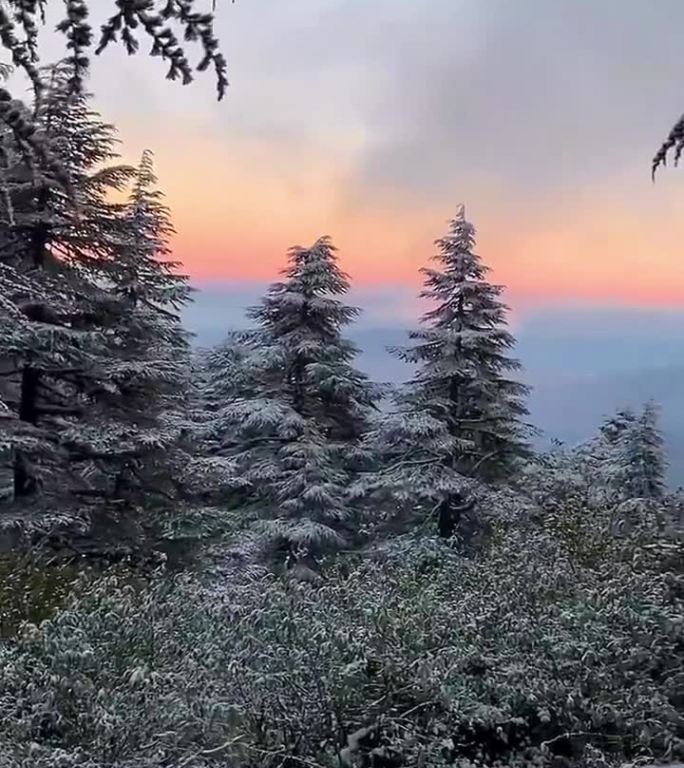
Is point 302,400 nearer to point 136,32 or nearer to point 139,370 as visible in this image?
point 139,370

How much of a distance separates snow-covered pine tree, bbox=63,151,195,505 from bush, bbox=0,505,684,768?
18.3 feet

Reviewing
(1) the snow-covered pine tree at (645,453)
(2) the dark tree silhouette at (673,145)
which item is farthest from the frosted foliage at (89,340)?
(1) the snow-covered pine tree at (645,453)

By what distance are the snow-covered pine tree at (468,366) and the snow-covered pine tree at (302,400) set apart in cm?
141

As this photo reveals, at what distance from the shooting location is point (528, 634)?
511 cm

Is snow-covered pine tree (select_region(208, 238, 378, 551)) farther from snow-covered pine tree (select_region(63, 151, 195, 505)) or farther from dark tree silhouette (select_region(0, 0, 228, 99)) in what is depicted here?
dark tree silhouette (select_region(0, 0, 228, 99))

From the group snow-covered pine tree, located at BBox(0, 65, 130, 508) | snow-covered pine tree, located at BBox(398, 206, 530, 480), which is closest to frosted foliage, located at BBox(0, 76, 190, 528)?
snow-covered pine tree, located at BBox(0, 65, 130, 508)

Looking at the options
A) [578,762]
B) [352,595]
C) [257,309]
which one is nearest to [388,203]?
[257,309]

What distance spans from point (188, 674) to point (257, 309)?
460 inches

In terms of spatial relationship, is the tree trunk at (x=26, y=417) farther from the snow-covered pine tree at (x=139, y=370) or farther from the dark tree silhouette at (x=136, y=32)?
the dark tree silhouette at (x=136, y=32)

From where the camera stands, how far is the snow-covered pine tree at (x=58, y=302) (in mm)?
10438

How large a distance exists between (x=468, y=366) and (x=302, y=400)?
3.17 metres

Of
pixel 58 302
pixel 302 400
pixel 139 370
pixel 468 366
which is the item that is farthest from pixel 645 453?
pixel 58 302

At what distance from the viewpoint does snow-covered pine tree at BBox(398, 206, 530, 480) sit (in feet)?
45.7

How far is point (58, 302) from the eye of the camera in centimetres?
1061
